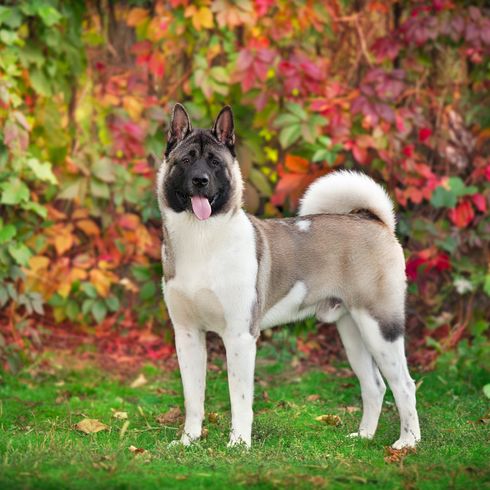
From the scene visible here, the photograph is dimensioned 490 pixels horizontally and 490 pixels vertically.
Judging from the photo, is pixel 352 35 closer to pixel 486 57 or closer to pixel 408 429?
pixel 486 57

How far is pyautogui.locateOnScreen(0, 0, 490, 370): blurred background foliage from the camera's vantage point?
6.47 meters

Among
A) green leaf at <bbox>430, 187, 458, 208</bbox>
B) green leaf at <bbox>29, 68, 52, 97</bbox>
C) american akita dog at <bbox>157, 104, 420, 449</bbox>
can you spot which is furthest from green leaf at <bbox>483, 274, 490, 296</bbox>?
green leaf at <bbox>29, 68, 52, 97</bbox>

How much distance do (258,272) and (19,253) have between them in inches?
83.0

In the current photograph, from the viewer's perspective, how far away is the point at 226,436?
4.68m

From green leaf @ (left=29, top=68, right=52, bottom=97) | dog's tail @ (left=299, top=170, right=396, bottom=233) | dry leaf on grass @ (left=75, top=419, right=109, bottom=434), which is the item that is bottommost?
dry leaf on grass @ (left=75, top=419, right=109, bottom=434)

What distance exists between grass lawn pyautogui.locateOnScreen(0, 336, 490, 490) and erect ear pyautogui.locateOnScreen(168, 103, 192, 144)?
4.85 feet

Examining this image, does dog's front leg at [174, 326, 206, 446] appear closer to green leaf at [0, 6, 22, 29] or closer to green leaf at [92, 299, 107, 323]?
green leaf at [92, 299, 107, 323]

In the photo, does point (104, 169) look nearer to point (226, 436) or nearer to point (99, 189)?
point (99, 189)

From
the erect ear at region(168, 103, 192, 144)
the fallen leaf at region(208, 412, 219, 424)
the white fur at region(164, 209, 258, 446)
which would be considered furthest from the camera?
the fallen leaf at region(208, 412, 219, 424)

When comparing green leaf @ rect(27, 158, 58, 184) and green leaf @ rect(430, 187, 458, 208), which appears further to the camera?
green leaf @ rect(430, 187, 458, 208)

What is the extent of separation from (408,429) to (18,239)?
2988 millimetres

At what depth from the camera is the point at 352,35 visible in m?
7.04

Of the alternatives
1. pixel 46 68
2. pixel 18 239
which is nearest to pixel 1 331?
pixel 18 239

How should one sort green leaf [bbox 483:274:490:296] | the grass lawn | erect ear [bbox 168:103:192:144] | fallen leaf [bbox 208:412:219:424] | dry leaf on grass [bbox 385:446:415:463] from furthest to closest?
green leaf [bbox 483:274:490:296] → fallen leaf [bbox 208:412:219:424] → erect ear [bbox 168:103:192:144] → dry leaf on grass [bbox 385:446:415:463] → the grass lawn
